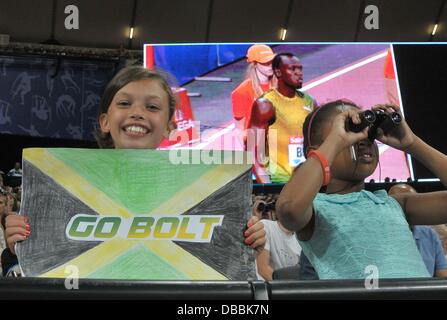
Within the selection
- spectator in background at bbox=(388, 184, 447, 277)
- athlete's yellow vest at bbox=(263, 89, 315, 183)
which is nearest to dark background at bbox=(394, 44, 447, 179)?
athlete's yellow vest at bbox=(263, 89, 315, 183)

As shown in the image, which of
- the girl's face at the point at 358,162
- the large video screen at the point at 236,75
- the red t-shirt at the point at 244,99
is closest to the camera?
the girl's face at the point at 358,162

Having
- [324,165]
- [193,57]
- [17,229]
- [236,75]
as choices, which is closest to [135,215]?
[17,229]

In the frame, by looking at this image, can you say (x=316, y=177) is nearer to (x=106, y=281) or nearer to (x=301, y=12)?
(x=106, y=281)

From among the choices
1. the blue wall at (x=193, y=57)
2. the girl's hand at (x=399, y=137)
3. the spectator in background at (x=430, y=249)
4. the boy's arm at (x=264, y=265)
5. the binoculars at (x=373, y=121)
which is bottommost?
the boy's arm at (x=264, y=265)

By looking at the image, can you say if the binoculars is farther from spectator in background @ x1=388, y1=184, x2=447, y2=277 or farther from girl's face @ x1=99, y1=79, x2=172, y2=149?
spectator in background @ x1=388, y1=184, x2=447, y2=277

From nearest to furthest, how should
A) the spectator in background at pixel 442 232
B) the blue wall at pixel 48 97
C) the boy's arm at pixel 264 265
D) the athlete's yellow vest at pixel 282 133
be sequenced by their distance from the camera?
the boy's arm at pixel 264 265, the spectator in background at pixel 442 232, the athlete's yellow vest at pixel 282 133, the blue wall at pixel 48 97

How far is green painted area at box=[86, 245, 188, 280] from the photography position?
1.01 metres

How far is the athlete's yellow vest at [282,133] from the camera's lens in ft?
18.5

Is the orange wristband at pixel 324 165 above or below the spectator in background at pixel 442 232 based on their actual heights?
above

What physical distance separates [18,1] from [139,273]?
23.5ft

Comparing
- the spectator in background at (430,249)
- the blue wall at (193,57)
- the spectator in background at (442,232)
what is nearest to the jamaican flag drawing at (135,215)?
the spectator in background at (430,249)

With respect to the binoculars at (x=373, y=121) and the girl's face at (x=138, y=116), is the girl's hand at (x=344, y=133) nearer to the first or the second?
the binoculars at (x=373, y=121)

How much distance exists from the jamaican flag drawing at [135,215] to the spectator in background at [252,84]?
4.76 meters

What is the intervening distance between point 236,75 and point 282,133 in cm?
87
